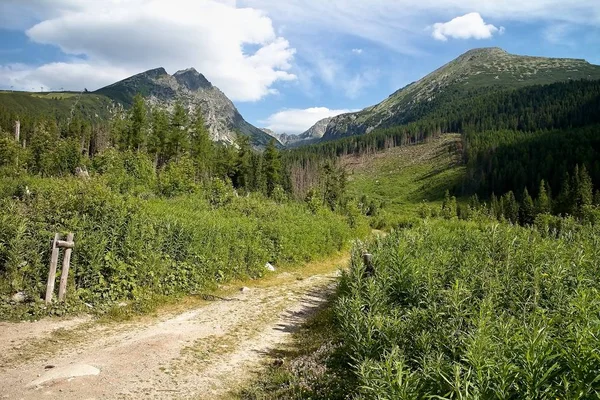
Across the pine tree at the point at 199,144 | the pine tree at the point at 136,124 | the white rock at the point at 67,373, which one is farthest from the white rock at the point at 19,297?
the pine tree at the point at 136,124

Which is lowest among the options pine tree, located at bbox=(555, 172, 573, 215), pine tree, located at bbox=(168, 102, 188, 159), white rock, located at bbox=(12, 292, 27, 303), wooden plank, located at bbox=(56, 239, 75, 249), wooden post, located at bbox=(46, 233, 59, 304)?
white rock, located at bbox=(12, 292, 27, 303)

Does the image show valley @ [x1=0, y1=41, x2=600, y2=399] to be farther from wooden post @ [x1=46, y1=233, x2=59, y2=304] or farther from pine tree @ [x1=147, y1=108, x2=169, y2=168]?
pine tree @ [x1=147, y1=108, x2=169, y2=168]

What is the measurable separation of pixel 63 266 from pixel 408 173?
127 m

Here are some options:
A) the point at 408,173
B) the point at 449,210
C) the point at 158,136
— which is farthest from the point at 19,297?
the point at 408,173

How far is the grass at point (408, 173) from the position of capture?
10616 centimetres

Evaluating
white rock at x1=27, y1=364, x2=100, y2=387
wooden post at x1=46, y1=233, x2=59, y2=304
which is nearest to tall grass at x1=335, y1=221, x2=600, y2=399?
white rock at x1=27, y1=364, x2=100, y2=387

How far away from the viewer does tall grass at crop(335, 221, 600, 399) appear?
357cm

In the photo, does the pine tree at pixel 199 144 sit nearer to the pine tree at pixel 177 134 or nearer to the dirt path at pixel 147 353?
the pine tree at pixel 177 134

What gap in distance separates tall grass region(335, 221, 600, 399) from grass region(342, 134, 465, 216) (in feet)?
267

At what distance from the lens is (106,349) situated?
898 cm

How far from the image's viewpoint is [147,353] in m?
8.80

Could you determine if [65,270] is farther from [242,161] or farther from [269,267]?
[242,161]

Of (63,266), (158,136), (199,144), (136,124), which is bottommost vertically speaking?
(63,266)

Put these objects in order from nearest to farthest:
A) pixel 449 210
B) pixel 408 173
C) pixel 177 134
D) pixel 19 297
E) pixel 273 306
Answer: pixel 19 297, pixel 273 306, pixel 449 210, pixel 177 134, pixel 408 173
